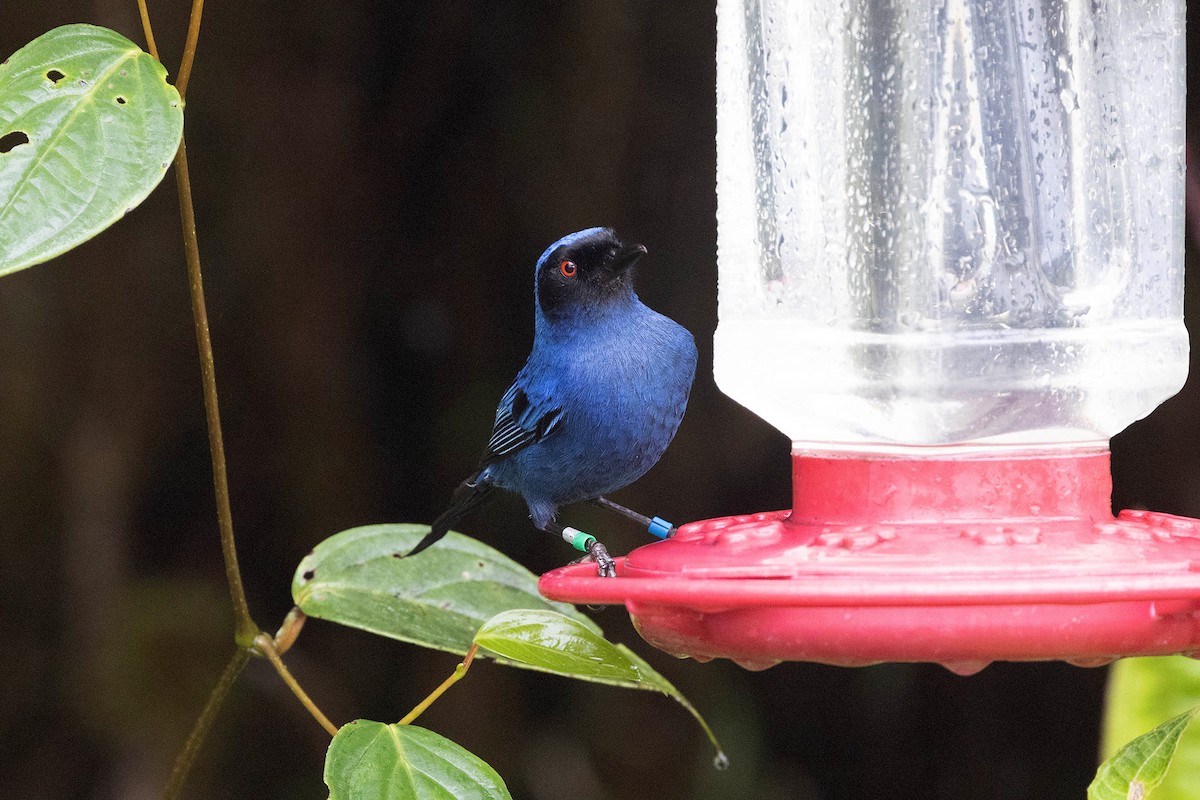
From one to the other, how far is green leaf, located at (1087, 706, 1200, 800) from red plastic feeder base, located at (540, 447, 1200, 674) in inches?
8.8

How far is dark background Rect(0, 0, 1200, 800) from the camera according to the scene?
3736mm

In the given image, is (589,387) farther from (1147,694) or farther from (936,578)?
(936,578)

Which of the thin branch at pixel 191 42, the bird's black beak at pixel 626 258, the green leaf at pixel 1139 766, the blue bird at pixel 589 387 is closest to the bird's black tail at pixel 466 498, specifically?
the blue bird at pixel 589 387

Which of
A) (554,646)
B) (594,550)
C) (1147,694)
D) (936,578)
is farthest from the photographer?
(1147,694)

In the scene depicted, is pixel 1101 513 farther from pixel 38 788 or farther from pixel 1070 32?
pixel 38 788

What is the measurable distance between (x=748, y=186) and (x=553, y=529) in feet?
2.88

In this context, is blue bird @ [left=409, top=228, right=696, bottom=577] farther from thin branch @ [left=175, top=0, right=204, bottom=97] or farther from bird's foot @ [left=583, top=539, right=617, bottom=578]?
thin branch @ [left=175, top=0, right=204, bottom=97]

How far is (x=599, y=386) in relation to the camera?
8.51ft

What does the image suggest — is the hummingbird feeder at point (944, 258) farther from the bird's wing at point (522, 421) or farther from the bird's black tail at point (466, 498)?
the bird's black tail at point (466, 498)

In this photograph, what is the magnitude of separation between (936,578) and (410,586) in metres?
1.11

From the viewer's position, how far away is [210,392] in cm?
195

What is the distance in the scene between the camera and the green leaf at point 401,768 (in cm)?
166

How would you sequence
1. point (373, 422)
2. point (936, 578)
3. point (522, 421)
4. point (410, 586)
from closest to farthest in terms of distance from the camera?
point (936, 578) < point (410, 586) < point (522, 421) < point (373, 422)

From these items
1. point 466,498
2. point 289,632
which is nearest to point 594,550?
point 289,632
